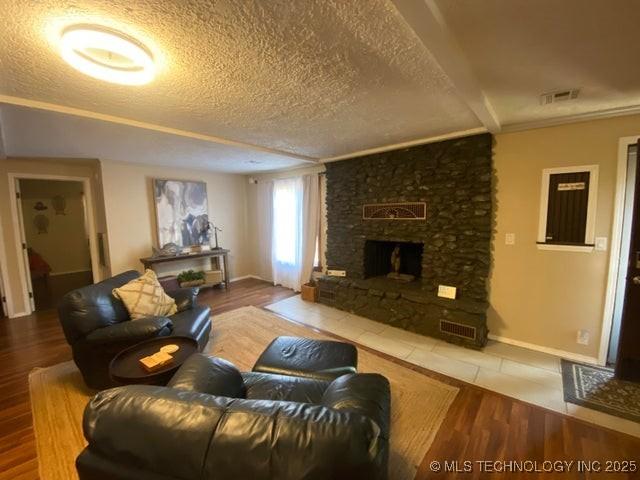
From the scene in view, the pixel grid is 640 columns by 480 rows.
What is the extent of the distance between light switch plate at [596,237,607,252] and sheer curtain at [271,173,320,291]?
11.3ft

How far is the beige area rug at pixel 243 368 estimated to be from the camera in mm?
1640

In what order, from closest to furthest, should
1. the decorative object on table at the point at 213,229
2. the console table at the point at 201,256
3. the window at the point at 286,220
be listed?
the console table at the point at 201,256, the window at the point at 286,220, the decorative object on table at the point at 213,229

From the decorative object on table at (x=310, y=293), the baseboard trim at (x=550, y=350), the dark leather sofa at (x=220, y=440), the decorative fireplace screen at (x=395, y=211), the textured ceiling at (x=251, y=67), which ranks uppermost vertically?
the textured ceiling at (x=251, y=67)

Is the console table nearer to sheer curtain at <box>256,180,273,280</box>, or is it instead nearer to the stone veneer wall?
sheer curtain at <box>256,180,273,280</box>

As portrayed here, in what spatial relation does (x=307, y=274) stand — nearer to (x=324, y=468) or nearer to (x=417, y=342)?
(x=417, y=342)

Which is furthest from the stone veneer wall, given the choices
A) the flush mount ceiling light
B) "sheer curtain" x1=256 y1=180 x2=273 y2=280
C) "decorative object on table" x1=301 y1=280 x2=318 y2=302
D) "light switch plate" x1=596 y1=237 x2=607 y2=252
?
the flush mount ceiling light

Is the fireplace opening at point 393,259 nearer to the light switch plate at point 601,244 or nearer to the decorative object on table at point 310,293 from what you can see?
the decorative object on table at point 310,293

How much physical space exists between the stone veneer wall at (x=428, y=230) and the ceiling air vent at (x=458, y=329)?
0.14 feet

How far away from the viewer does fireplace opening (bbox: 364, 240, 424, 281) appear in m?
3.96

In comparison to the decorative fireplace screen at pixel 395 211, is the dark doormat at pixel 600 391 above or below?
below

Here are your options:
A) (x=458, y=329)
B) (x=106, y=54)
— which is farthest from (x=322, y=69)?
(x=458, y=329)

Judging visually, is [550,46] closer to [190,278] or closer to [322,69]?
[322,69]

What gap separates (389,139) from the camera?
3191 mm

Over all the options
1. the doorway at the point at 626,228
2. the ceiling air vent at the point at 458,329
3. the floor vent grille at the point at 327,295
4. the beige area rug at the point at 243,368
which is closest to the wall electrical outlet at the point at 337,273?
the floor vent grille at the point at 327,295
